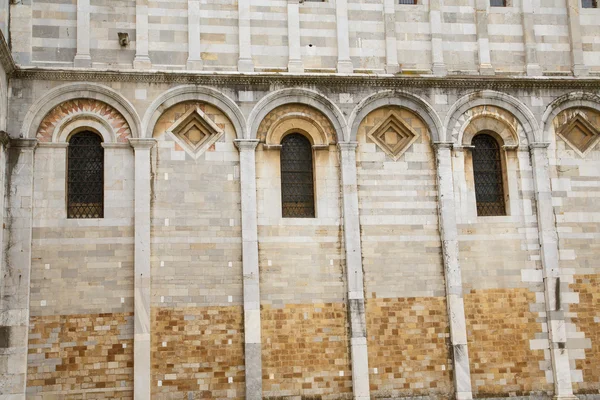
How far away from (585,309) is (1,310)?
38.3ft

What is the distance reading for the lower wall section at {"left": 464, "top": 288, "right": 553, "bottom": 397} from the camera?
49.5 ft

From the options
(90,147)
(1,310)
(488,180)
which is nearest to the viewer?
(1,310)

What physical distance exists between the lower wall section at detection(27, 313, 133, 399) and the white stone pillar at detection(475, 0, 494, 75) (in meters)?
9.11

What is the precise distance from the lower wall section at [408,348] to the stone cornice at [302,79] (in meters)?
4.57

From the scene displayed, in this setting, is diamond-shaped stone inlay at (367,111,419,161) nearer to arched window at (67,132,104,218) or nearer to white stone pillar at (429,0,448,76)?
white stone pillar at (429,0,448,76)

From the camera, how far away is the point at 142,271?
14.2 meters

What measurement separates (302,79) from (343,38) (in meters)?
1.37

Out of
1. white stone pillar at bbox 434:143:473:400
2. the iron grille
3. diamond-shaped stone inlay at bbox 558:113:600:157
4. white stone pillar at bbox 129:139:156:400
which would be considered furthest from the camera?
diamond-shaped stone inlay at bbox 558:113:600:157

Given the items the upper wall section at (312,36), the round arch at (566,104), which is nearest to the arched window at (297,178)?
the upper wall section at (312,36)

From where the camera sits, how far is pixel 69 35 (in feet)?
49.0

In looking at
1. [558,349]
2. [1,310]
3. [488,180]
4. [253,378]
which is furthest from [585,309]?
[1,310]

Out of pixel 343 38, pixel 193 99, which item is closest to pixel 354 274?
pixel 193 99

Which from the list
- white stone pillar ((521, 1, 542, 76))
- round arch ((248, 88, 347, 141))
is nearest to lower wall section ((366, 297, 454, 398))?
round arch ((248, 88, 347, 141))

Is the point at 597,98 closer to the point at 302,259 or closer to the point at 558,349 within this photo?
the point at 558,349
